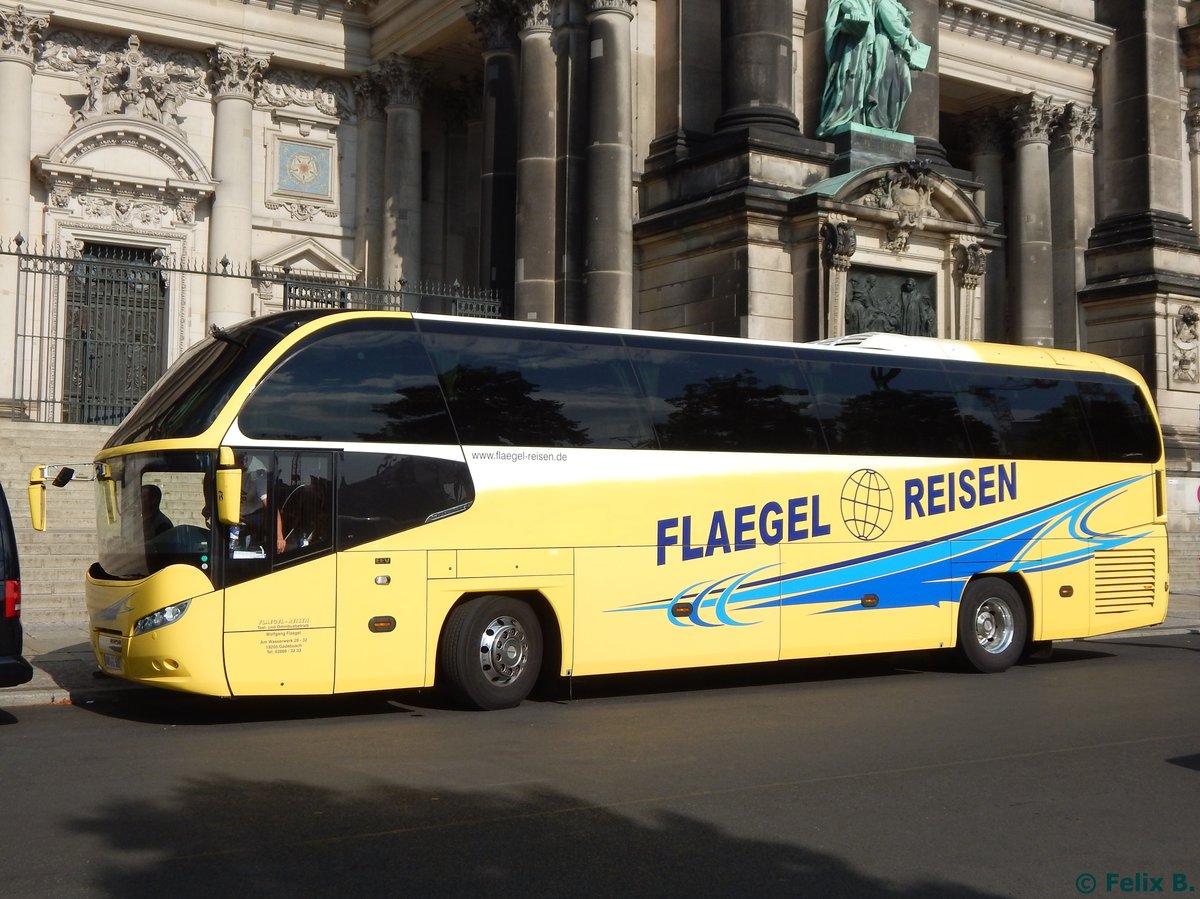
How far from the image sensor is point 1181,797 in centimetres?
753

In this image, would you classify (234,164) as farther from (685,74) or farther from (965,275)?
(965,275)

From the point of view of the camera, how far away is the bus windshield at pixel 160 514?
9.92 m

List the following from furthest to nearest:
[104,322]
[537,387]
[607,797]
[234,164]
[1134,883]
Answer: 1. [234,164]
2. [104,322]
3. [537,387]
4. [607,797]
5. [1134,883]

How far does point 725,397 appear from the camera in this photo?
1248cm

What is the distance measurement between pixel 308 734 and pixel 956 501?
728 cm

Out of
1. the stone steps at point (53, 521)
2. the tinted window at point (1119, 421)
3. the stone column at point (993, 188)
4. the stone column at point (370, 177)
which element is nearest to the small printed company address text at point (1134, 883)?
the tinted window at point (1119, 421)

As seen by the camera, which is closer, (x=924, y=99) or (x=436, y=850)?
(x=436, y=850)

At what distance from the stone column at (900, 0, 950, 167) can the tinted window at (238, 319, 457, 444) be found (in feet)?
52.3

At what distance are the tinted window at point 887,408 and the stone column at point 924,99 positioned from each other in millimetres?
11615

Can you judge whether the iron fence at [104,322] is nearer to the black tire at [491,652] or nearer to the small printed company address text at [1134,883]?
the black tire at [491,652]

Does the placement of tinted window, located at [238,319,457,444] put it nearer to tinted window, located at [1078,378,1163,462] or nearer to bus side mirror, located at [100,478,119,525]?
bus side mirror, located at [100,478,119,525]

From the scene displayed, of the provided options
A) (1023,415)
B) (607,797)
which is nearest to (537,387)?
(607,797)

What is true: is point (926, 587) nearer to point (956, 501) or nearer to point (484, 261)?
point (956, 501)

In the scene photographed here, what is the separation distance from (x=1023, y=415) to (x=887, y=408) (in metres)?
1.99
